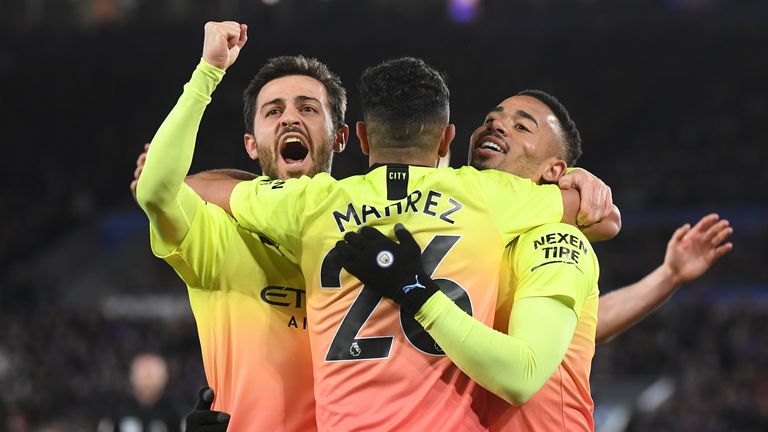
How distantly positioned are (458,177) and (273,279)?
845mm

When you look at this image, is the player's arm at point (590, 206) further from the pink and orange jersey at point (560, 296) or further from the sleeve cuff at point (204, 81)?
the sleeve cuff at point (204, 81)

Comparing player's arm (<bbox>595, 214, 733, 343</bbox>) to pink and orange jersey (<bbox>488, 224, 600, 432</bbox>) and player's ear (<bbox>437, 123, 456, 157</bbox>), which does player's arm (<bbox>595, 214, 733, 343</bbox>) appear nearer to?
pink and orange jersey (<bbox>488, 224, 600, 432</bbox>)

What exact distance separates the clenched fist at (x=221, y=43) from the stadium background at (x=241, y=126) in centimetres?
1490

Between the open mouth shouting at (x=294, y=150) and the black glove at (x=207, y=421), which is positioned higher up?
the open mouth shouting at (x=294, y=150)

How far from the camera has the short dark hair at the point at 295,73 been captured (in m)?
4.47

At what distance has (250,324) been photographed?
3.89m

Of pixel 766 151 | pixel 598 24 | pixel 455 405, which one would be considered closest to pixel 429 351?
pixel 455 405

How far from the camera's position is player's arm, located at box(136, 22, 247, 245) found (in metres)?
3.42

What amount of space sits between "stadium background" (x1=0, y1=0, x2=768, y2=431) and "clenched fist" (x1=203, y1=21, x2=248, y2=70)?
14896mm

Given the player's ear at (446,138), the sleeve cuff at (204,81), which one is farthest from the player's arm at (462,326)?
the sleeve cuff at (204,81)

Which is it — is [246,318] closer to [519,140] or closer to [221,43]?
[221,43]

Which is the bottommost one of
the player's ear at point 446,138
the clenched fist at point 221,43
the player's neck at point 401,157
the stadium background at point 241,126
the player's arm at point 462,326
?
the stadium background at point 241,126

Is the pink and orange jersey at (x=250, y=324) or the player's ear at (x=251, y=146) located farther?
the player's ear at (x=251, y=146)

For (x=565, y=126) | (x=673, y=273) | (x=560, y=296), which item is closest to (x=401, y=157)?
(x=560, y=296)
